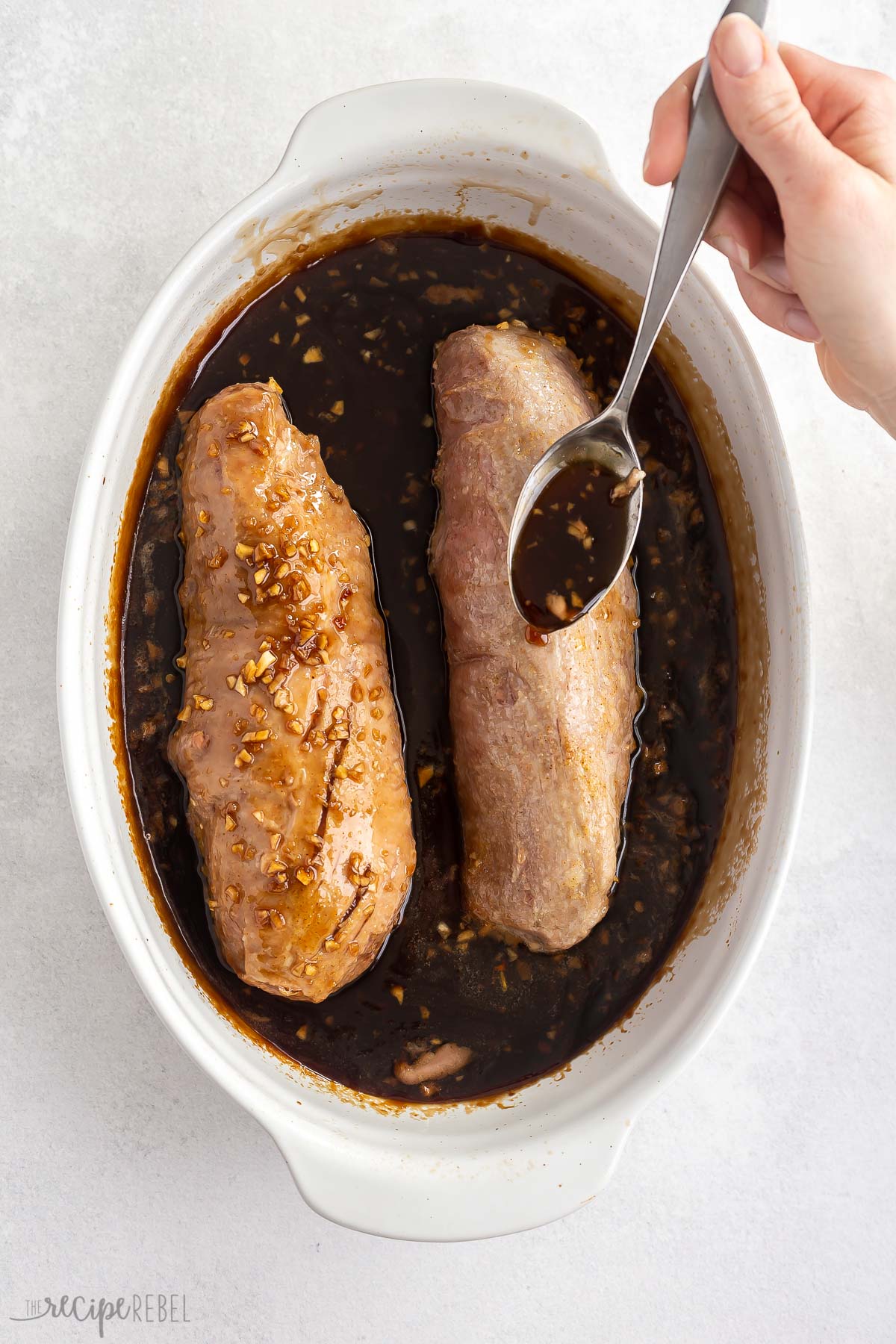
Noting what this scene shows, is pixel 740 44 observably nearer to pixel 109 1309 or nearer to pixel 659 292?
pixel 659 292

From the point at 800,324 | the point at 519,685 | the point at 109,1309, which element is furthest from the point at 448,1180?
the point at 800,324

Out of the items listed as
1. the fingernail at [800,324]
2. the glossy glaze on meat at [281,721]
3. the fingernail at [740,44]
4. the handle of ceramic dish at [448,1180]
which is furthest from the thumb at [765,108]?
the handle of ceramic dish at [448,1180]

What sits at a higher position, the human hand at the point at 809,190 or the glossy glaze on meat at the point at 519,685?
the human hand at the point at 809,190

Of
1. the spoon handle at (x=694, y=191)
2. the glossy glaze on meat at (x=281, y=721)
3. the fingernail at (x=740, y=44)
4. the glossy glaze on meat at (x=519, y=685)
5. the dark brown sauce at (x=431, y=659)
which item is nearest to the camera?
the fingernail at (x=740, y=44)

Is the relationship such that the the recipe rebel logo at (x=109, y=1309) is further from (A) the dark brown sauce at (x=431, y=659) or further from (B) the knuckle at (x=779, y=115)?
(B) the knuckle at (x=779, y=115)

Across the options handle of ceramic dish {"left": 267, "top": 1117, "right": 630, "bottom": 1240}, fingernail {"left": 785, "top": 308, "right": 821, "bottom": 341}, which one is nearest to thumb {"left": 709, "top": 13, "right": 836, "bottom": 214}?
fingernail {"left": 785, "top": 308, "right": 821, "bottom": 341}

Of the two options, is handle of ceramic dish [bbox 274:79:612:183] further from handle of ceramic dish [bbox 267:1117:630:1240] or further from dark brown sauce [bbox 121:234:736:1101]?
handle of ceramic dish [bbox 267:1117:630:1240]
